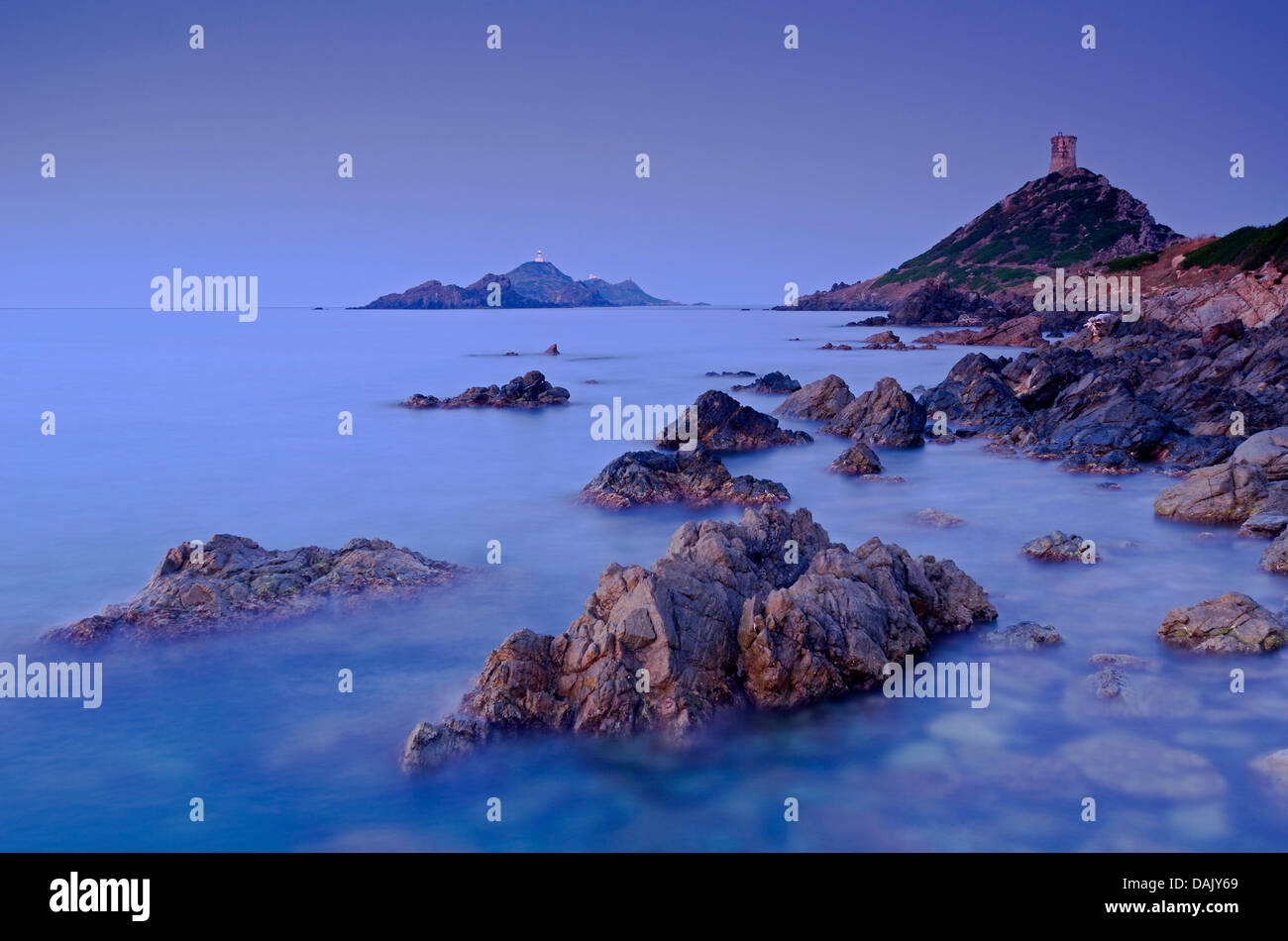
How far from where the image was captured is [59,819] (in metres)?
8.03

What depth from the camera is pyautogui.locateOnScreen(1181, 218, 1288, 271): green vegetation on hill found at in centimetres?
5951

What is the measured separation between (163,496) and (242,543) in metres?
8.32

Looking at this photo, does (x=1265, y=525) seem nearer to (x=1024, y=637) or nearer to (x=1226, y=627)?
(x=1226, y=627)

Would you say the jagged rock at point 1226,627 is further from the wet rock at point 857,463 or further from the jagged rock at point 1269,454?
the wet rock at point 857,463

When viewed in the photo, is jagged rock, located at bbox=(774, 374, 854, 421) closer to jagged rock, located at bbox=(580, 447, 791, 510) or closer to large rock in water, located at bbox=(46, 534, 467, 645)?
jagged rock, located at bbox=(580, 447, 791, 510)

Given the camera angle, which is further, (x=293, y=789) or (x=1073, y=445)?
(x=1073, y=445)

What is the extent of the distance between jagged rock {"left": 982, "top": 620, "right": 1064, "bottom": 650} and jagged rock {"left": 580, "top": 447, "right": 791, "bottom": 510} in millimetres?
7514

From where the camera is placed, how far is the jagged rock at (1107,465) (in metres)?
21.3

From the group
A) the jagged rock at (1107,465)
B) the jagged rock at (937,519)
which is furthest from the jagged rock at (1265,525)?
the jagged rock at (1107,465)

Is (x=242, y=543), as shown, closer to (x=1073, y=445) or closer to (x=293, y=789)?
(x=293, y=789)
